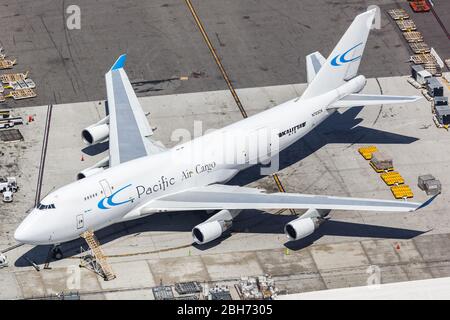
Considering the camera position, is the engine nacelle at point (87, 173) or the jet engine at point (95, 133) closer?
the engine nacelle at point (87, 173)

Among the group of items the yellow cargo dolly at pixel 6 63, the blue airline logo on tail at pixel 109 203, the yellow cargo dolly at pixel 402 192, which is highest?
the blue airline logo on tail at pixel 109 203

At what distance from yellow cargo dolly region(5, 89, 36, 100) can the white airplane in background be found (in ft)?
34.0

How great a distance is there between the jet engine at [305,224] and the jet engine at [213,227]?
14.7 feet

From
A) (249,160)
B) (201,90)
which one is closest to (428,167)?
(249,160)

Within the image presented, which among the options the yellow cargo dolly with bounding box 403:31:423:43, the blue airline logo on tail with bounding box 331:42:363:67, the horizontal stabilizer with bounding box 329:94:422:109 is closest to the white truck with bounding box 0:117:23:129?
the horizontal stabilizer with bounding box 329:94:422:109

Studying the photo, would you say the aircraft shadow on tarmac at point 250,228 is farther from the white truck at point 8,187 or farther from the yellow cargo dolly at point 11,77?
the yellow cargo dolly at point 11,77

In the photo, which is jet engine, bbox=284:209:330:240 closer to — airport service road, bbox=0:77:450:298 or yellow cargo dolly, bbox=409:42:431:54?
airport service road, bbox=0:77:450:298

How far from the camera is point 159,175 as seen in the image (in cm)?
8344

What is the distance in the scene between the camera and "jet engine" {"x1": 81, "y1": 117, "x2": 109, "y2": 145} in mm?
93000

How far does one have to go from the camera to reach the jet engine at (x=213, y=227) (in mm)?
81812

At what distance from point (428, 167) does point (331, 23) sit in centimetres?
2656

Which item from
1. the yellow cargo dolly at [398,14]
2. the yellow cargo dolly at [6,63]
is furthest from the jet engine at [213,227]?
the yellow cargo dolly at [398,14]

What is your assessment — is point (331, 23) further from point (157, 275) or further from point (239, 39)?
point (157, 275)

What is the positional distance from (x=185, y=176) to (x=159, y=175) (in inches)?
96.4
